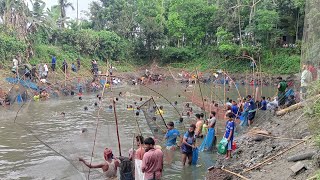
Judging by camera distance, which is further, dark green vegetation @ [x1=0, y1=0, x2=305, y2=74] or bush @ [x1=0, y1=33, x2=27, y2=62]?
dark green vegetation @ [x1=0, y1=0, x2=305, y2=74]

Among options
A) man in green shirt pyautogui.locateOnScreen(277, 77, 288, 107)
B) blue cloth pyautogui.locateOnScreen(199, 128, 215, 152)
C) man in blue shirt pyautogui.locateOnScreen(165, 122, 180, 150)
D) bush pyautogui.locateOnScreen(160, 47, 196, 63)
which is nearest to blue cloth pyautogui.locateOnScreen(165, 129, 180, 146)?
man in blue shirt pyautogui.locateOnScreen(165, 122, 180, 150)

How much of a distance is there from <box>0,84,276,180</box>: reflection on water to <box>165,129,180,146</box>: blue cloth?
1.40ft

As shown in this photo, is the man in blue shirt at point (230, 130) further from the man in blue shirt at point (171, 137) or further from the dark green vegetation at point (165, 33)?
the dark green vegetation at point (165, 33)

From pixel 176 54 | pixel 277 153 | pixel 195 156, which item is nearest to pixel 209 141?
pixel 195 156

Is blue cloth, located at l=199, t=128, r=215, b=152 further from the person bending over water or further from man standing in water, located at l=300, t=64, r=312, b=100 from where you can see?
man standing in water, located at l=300, t=64, r=312, b=100

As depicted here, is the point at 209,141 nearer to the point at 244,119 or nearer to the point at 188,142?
the point at 188,142

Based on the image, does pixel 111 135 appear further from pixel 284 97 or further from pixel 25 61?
pixel 25 61

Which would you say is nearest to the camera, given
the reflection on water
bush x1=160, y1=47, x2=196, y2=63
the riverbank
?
the reflection on water

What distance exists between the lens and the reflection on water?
10902 millimetres

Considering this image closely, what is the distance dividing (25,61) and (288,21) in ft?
92.1

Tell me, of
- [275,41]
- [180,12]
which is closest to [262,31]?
[275,41]

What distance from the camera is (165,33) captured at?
166ft

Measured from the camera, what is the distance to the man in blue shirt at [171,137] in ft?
38.7

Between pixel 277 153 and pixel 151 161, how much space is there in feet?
12.6
